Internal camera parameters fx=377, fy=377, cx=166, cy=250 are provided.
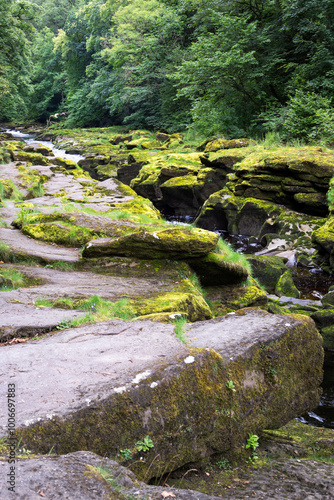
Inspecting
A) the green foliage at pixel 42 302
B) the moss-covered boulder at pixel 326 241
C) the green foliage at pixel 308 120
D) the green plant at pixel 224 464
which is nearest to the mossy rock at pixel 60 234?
the green foliage at pixel 42 302

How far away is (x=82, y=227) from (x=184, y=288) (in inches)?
119

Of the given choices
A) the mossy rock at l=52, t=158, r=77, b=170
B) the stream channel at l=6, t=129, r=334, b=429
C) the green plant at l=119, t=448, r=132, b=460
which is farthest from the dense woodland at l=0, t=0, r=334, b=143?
the green plant at l=119, t=448, r=132, b=460

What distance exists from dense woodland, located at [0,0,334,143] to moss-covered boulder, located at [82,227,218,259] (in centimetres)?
1082

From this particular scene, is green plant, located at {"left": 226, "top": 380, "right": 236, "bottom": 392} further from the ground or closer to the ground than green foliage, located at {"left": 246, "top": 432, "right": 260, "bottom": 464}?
further from the ground

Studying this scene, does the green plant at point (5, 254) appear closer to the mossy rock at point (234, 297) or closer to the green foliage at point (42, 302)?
the green foliage at point (42, 302)

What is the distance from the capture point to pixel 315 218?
12.9 metres

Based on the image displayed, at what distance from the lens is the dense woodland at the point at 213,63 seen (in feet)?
56.9

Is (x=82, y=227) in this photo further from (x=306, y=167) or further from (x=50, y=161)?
(x=50, y=161)

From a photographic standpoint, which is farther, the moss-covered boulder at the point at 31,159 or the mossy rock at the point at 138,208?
the moss-covered boulder at the point at 31,159

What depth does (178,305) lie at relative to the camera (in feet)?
17.9

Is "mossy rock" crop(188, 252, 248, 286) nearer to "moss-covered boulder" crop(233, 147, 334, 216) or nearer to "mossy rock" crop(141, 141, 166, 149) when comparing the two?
"moss-covered boulder" crop(233, 147, 334, 216)

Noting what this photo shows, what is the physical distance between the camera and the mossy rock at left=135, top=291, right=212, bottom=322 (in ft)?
17.3

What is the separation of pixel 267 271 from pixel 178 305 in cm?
491

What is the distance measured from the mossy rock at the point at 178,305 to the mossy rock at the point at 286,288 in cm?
349
